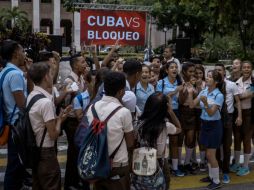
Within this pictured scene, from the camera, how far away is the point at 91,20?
26.5ft

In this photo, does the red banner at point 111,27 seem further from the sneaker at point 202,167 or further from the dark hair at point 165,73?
the sneaker at point 202,167

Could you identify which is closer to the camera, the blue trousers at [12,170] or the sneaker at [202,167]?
the blue trousers at [12,170]

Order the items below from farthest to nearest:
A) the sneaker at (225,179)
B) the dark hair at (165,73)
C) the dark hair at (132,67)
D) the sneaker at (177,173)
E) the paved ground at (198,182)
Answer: the sneaker at (177,173) < the dark hair at (165,73) < the sneaker at (225,179) < the paved ground at (198,182) < the dark hair at (132,67)

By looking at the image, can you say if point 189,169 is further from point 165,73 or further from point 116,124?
point 116,124

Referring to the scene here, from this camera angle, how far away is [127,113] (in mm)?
4027

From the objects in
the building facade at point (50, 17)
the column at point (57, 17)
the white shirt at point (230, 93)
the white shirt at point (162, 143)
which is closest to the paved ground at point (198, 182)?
the white shirt at point (230, 93)

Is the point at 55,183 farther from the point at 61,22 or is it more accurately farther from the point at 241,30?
the point at 61,22

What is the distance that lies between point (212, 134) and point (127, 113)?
2.69 m

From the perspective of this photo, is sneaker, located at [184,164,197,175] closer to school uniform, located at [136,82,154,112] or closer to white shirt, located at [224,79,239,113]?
white shirt, located at [224,79,239,113]

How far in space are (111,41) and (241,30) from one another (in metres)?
20.9

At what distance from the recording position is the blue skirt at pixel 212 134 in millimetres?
6410

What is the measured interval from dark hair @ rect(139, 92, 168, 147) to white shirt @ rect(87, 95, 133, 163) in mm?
436

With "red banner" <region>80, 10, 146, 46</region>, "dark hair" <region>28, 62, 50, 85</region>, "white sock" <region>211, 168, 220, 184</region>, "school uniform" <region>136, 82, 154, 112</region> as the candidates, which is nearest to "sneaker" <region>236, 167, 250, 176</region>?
"white sock" <region>211, 168, 220, 184</region>

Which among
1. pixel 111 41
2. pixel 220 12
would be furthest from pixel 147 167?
pixel 220 12
